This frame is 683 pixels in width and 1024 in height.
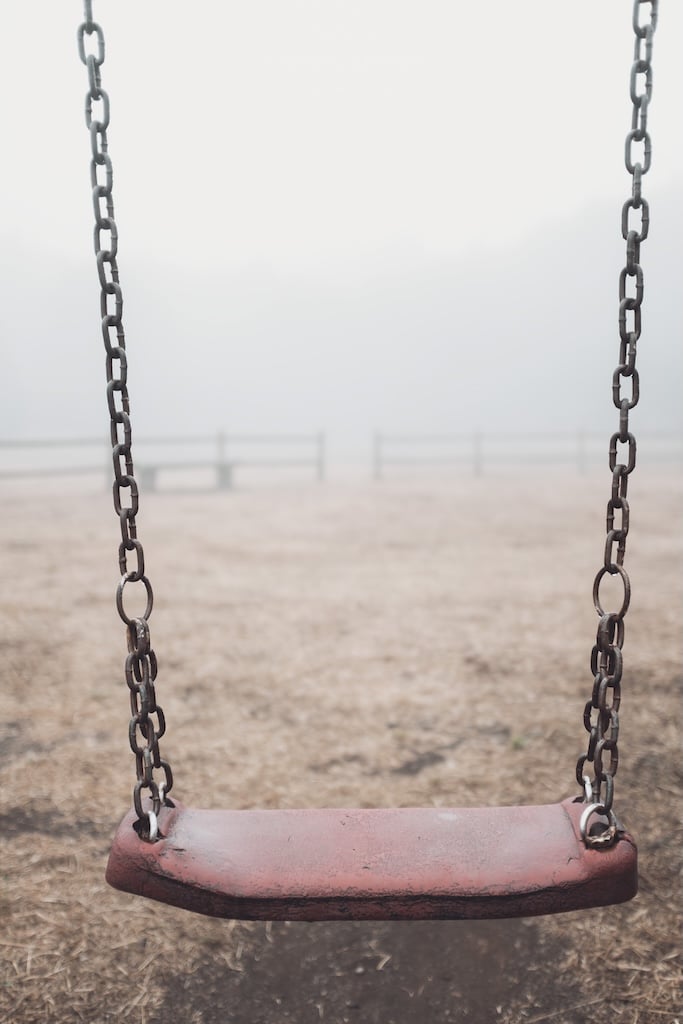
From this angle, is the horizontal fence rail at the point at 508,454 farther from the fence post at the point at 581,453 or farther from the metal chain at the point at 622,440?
the metal chain at the point at 622,440

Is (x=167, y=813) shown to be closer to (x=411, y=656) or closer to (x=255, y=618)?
(x=411, y=656)

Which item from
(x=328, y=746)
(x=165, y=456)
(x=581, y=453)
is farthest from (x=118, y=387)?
(x=165, y=456)

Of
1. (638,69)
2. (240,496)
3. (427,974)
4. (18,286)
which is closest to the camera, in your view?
(638,69)

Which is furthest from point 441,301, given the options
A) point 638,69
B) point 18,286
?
point 638,69

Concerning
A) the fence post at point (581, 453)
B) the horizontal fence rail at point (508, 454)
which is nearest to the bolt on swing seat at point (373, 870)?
the horizontal fence rail at point (508, 454)

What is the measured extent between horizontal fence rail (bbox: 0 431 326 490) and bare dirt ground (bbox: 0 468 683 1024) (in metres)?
2.85

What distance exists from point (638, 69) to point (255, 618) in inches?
163

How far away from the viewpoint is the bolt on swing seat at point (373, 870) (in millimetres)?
1565

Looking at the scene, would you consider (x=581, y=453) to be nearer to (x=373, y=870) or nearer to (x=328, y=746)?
(x=328, y=746)

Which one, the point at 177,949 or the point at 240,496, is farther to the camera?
the point at 240,496

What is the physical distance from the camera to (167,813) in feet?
5.88

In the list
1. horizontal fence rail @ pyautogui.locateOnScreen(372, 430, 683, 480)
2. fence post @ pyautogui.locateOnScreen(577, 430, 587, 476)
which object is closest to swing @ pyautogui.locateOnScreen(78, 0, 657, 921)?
horizontal fence rail @ pyautogui.locateOnScreen(372, 430, 683, 480)

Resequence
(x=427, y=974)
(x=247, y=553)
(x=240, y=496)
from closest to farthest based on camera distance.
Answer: (x=427, y=974) → (x=247, y=553) → (x=240, y=496)

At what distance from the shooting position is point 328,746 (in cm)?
333
